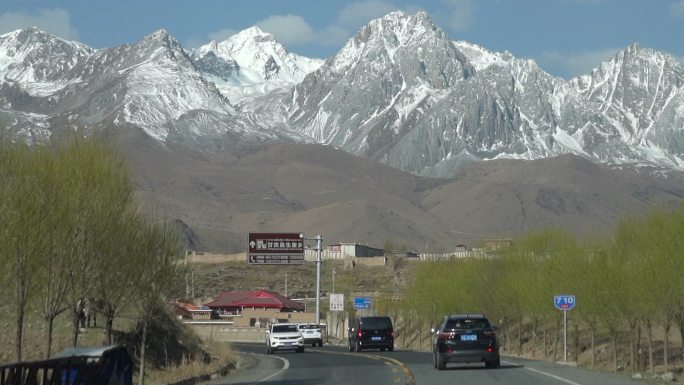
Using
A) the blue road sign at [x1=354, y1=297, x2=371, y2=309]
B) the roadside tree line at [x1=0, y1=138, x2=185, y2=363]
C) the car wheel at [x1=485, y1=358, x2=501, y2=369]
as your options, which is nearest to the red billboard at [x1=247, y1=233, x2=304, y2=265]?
the blue road sign at [x1=354, y1=297, x2=371, y2=309]

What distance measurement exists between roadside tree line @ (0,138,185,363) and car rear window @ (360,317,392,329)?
69.6ft

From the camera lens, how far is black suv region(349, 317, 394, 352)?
62.1 metres

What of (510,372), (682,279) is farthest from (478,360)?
(682,279)

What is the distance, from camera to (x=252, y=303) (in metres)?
121

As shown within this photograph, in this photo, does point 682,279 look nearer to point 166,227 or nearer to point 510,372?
point 510,372

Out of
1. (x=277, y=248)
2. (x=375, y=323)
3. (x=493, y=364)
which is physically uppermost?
(x=277, y=248)

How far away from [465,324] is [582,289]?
19065mm

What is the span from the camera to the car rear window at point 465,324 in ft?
128

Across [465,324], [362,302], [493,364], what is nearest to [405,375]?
[465,324]

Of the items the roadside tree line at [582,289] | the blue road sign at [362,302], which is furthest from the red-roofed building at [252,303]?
the roadside tree line at [582,289]

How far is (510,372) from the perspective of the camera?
37.2m

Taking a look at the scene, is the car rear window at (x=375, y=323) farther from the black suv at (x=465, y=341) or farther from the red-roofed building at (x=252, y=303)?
the red-roofed building at (x=252, y=303)

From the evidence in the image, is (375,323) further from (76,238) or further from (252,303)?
(252,303)

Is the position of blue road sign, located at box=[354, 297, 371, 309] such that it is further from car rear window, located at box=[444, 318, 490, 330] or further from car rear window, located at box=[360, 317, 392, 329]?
car rear window, located at box=[444, 318, 490, 330]
